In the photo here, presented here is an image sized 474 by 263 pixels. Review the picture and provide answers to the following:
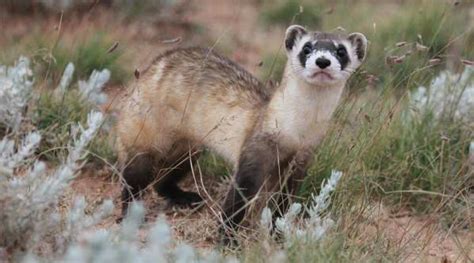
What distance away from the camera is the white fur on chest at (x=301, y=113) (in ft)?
15.1

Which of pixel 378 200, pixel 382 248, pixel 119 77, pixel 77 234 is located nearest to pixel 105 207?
pixel 77 234

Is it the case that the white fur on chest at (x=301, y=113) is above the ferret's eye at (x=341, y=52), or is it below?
A: below

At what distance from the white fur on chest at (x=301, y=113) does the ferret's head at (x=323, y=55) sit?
0.23 feet

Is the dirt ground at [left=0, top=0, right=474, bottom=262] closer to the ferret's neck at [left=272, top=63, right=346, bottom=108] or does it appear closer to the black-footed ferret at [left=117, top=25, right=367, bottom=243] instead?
the black-footed ferret at [left=117, top=25, right=367, bottom=243]

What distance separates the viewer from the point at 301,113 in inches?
182

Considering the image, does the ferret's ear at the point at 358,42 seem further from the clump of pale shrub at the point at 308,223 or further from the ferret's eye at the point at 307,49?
the clump of pale shrub at the point at 308,223

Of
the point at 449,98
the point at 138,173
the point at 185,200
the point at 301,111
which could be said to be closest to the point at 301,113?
the point at 301,111

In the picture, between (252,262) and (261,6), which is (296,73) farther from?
(261,6)

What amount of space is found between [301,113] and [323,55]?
1.10 ft

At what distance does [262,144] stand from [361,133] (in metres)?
0.57

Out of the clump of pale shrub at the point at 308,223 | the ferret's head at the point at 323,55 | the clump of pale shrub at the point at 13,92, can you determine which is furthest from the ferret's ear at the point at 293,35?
the clump of pale shrub at the point at 13,92

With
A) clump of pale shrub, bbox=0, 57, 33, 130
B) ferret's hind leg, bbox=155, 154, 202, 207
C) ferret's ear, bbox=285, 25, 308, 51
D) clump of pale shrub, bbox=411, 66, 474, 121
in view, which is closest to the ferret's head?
ferret's ear, bbox=285, 25, 308, 51

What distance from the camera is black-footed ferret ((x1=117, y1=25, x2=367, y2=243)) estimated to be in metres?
4.60

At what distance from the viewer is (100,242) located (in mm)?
2680
